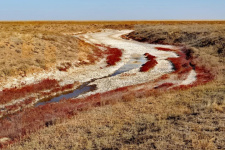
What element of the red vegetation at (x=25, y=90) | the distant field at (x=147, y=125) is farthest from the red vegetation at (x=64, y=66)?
the distant field at (x=147, y=125)

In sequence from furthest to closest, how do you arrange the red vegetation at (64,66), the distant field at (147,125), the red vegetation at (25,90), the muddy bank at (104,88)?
the red vegetation at (64,66), the red vegetation at (25,90), the muddy bank at (104,88), the distant field at (147,125)

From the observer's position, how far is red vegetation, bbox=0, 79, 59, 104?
70.4 feet

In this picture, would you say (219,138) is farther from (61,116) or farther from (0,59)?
(0,59)

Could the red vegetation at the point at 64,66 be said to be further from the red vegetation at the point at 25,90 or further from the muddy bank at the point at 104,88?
the red vegetation at the point at 25,90

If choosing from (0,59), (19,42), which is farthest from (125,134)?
(19,42)

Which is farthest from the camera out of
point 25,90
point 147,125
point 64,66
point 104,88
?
point 64,66

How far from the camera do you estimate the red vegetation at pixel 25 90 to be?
2147 centimetres

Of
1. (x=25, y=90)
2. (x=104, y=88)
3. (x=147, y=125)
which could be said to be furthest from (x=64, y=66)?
(x=147, y=125)

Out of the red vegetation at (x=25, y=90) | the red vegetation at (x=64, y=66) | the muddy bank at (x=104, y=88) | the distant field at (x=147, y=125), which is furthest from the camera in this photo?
the red vegetation at (x=64, y=66)

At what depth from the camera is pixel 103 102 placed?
1667 cm

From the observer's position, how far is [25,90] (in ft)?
77.0

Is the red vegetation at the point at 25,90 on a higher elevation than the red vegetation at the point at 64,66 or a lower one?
lower

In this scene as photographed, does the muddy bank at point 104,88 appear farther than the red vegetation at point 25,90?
No

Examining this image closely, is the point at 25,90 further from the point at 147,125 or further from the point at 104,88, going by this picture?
the point at 147,125
